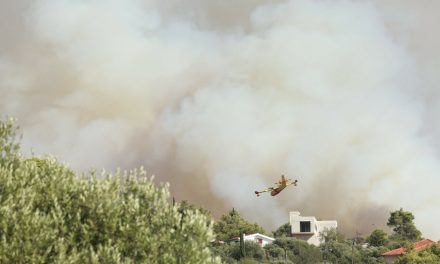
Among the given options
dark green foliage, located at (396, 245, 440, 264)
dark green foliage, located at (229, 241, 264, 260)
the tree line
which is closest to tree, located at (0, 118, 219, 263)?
the tree line

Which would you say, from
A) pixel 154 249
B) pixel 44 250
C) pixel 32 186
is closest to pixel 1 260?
pixel 44 250

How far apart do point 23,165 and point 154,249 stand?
8.26 metres

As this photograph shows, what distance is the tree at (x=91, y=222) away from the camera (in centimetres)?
3059

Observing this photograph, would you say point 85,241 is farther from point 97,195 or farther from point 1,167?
point 1,167

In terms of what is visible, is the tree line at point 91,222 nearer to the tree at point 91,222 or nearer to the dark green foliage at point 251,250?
the tree at point 91,222

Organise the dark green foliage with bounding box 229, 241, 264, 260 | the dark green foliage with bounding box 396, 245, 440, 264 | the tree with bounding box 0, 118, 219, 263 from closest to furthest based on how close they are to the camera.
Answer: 1. the tree with bounding box 0, 118, 219, 263
2. the dark green foliage with bounding box 396, 245, 440, 264
3. the dark green foliage with bounding box 229, 241, 264, 260

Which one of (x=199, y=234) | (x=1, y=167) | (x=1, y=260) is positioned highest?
(x=1, y=167)

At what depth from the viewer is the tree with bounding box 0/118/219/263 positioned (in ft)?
100

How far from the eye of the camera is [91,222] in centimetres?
3150

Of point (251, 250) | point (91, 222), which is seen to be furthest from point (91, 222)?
point (251, 250)

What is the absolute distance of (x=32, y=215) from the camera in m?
31.7

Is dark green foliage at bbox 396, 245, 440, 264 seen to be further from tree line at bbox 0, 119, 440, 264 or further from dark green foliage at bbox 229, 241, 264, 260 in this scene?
tree line at bbox 0, 119, 440, 264

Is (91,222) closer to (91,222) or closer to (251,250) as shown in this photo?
(91,222)

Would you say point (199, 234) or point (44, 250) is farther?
point (199, 234)
